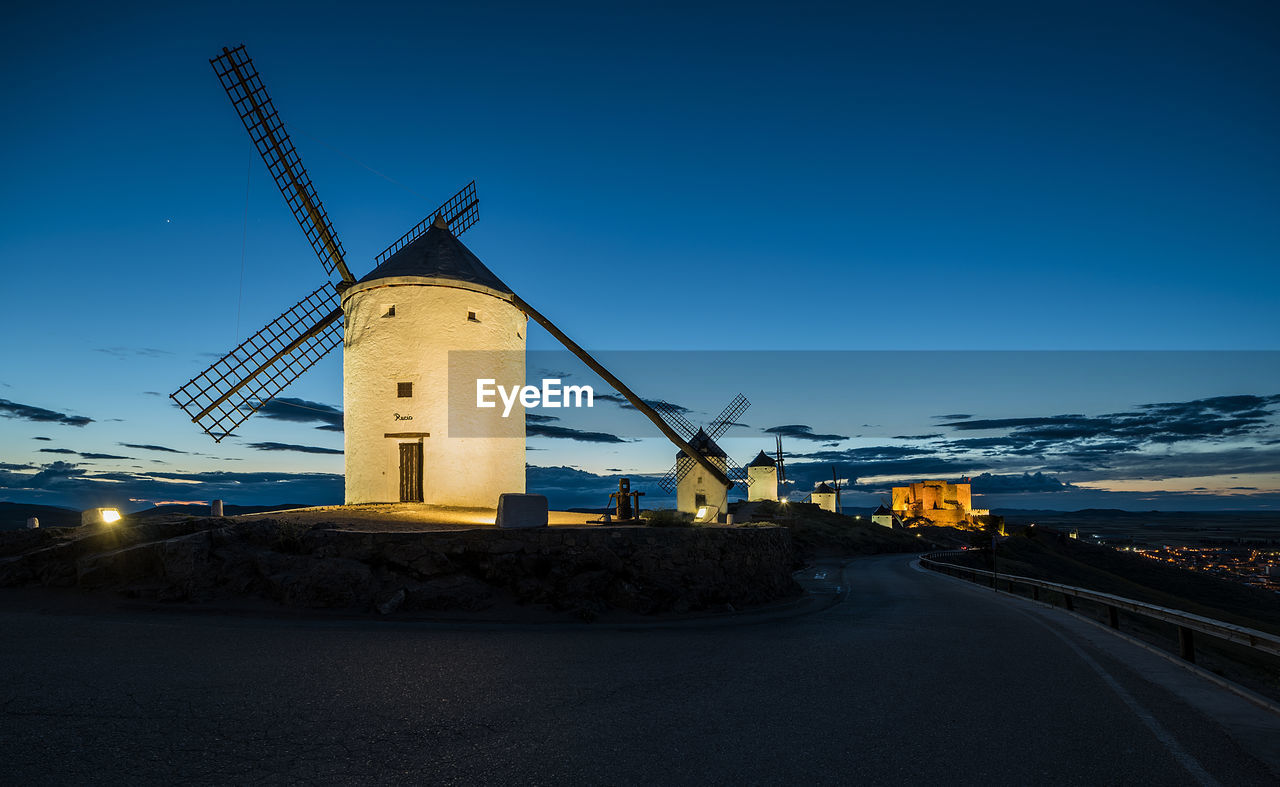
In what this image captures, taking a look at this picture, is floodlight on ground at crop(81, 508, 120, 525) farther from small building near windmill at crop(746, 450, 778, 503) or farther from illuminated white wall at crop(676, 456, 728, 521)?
small building near windmill at crop(746, 450, 778, 503)

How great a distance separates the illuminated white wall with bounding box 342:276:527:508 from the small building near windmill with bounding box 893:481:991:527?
8849cm

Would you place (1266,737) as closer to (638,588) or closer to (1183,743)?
(1183,743)

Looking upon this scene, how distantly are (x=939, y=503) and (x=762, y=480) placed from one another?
144 ft

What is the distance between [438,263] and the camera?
22609 mm

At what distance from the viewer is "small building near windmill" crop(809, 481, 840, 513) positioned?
87844 mm

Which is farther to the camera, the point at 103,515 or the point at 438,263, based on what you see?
the point at 438,263

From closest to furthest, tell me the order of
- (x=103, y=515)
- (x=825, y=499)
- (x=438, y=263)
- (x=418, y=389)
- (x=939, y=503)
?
(x=103, y=515) → (x=418, y=389) → (x=438, y=263) → (x=825, y=499) → (x=939, y=503)

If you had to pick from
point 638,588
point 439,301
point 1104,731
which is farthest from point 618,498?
point 1104,731

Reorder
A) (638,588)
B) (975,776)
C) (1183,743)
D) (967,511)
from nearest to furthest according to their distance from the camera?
(975,776) → (1183,743) → (638,588) → (967,511)

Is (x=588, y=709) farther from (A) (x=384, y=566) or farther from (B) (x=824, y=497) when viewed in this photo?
(B) (x=824, y=497)

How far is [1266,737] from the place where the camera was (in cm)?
570

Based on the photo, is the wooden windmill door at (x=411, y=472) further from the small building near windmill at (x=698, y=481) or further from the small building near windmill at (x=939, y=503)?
the small building near windmill at (x=939, y=503)

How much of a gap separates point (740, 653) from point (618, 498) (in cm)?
918

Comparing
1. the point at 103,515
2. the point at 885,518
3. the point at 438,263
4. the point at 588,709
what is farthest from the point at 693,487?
the point at 885,518
